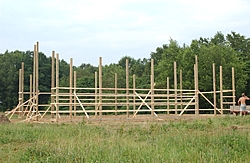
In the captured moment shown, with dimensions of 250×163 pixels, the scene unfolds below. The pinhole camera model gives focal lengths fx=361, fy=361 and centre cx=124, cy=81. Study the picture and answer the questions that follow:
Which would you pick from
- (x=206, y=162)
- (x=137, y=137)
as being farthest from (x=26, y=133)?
(x=206, y=162)

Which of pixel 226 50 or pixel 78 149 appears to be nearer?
pixel 78 149

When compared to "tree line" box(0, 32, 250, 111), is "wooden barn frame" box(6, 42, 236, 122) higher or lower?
lower

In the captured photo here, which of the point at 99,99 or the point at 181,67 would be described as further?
the point at 181,67

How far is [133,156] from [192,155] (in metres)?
1.06

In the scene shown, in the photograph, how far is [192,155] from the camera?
6488 millimetres

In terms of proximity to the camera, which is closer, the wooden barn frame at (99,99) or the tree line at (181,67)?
the wooden barn frame at (99,99)

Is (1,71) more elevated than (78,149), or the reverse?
(1,71)

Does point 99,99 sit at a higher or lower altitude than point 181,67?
lower

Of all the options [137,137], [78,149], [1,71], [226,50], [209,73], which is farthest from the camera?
[1,71]

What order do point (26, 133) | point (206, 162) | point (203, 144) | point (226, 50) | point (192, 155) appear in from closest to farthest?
point (206, 162)
point (192, 155)
point (203, 144)
point (26, 133)
point (226, 50)

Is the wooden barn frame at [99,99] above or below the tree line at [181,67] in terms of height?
below

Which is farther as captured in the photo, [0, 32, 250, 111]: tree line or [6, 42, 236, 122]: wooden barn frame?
[0, 32, 250, 111]: tree line

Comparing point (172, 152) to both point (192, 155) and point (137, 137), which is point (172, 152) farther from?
point (137, 137)

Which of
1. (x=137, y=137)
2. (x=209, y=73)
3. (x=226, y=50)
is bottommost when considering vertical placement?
(x=137, y=137)
